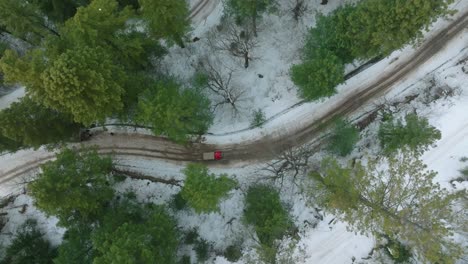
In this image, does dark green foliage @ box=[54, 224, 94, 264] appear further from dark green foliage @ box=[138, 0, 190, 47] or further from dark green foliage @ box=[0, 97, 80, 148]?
dark green foliage @ box=[138, 0, 190, 47]

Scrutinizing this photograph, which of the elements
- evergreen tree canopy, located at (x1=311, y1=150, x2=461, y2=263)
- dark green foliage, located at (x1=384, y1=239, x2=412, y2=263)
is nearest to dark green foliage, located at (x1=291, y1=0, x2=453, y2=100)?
evergreen tree canopy, located at (x1=311, y1=150, x2=461, y2=263)

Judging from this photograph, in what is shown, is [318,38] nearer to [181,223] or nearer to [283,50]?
[283,50]

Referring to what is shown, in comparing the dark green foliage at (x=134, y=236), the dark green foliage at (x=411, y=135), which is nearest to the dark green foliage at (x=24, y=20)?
the dark green foliage at (x=134, y=236)

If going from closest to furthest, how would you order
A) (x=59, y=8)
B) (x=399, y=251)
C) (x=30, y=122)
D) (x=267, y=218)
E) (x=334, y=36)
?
(x=30, y=122)
(x=267, y=218)
(x=399, y=251)
(x=334, y=36)
(x=59, y=8)

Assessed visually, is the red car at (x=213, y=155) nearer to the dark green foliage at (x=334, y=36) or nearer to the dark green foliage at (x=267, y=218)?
the dark green foliage at (x=267, y=218)

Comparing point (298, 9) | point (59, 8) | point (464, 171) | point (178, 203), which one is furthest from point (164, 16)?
point (464, 171)

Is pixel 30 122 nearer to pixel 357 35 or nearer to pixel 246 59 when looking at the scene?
pixel 246 59
